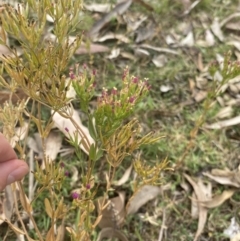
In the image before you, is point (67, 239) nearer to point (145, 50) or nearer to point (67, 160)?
point (67, 160)

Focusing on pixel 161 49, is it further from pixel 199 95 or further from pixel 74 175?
pixel 74 175

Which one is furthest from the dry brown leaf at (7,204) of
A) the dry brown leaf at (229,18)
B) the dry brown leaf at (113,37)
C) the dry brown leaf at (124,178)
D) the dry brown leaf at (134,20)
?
the dry brown leaf at (229,18)

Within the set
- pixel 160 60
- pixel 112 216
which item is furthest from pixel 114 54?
pixel 112 216

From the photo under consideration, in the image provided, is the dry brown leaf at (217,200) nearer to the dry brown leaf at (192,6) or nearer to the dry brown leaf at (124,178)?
the dry brown leaf at (124,178)

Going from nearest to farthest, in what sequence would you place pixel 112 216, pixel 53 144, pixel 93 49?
pixel 112 216 < pixel 53 144 < pixel 93 49

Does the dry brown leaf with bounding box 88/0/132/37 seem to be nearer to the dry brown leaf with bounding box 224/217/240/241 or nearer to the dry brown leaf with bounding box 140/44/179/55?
the dry brown leaf with bounding box 140/44/179/55

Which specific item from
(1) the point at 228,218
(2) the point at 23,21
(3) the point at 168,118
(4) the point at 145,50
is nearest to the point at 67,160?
(3) the point at 168,118
